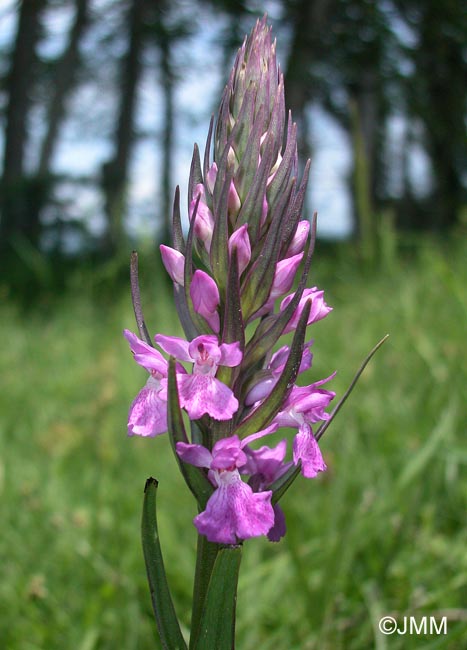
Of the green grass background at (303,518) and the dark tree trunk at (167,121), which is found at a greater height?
the dark tree trunk at (167,121)

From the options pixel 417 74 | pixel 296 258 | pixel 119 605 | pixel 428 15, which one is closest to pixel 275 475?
pixel 296 258

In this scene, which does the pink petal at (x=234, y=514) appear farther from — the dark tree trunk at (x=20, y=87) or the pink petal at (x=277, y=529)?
the dark tree trunk at (x=20, y=87)

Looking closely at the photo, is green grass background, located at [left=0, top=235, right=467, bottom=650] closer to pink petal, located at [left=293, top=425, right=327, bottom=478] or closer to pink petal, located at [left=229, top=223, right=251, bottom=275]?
pink petal, located at [left=293, top=425, right=327, bottom=478]

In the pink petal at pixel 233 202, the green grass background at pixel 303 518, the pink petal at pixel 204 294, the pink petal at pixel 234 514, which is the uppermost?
the pink petal at pixel 233 202

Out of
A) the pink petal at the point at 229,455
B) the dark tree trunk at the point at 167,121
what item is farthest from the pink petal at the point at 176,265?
the dark tree trunk at the point at 167,121

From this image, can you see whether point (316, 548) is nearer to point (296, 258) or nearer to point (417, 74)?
point (296, 258)

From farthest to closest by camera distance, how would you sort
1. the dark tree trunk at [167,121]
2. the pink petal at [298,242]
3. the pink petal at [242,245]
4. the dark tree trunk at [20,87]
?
the dark tree trunk at [167,121] → the dark tree trunk at [20,87] → the pink petal at [298,242] → the pink petal at [242,245]

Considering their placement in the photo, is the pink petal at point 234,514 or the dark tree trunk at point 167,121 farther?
the dark tree trunk at point 167,121
